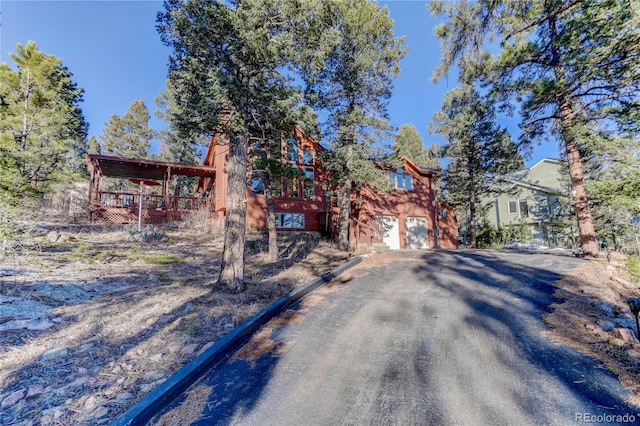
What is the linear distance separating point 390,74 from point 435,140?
1040 centimetres

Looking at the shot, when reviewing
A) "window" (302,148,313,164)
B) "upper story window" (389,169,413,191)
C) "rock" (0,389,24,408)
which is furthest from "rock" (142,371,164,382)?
"upper story window" (389,169,413,191)

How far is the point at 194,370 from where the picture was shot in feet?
9.15

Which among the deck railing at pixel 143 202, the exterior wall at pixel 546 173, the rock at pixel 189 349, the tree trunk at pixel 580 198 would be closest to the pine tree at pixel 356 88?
the tree trunk at pixel 580 198

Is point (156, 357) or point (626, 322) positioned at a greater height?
point (626, 322)

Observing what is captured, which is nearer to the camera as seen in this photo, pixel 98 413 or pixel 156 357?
pixel 98 413

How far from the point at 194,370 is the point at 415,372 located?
2.35 metres

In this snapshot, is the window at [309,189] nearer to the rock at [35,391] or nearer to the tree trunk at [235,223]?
the tree trunk at [235,223]

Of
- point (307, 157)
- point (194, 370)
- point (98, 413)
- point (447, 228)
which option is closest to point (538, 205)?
point (447, 228)

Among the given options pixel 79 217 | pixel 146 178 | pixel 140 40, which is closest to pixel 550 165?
pixel 140 40

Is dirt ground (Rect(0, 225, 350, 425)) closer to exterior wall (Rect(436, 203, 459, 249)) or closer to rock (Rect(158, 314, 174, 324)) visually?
rock (Rect(158, 314, 174, 324))

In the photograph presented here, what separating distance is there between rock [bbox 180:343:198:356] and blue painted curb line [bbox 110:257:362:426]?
21cm

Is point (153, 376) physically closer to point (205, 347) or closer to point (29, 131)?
point (205, 347)

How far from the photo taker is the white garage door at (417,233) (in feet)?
53.8

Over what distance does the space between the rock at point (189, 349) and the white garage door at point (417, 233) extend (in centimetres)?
1463
